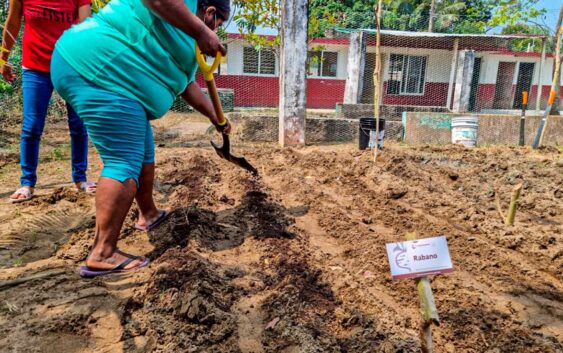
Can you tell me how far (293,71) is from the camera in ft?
22.7

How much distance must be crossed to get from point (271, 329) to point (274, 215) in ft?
4.91

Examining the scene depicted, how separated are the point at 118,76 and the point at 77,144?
5.22ft

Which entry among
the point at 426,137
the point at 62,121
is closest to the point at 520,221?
the point at 426,137

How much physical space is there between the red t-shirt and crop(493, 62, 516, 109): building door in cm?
2246

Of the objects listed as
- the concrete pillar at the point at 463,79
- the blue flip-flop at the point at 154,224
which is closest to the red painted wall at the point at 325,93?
the concrete pillar at the point at 463,79

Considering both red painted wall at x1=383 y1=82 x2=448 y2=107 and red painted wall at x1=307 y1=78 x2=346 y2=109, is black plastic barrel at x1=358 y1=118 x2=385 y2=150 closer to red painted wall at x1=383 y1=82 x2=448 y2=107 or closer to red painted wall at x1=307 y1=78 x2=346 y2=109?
red painted wall at x1=307 y1=78 x2=346 y2=109

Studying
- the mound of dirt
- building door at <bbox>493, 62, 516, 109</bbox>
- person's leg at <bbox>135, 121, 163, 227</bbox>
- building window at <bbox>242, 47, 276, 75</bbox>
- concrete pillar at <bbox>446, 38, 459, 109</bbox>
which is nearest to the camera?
the mound of dirt

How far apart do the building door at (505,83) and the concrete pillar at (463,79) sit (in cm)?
658

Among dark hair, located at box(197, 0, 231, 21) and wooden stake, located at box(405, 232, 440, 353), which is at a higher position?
dark hair, located at box(197, 0, 231, 21)

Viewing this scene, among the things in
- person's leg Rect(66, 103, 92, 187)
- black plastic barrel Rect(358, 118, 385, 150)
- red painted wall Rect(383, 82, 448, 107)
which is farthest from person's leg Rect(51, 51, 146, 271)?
red painted wall Rect(383, 82, 448, 107)

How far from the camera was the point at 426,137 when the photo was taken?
26.6ft

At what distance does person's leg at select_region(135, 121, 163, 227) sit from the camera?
8.17 ft

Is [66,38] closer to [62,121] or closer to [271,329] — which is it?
[271,329]

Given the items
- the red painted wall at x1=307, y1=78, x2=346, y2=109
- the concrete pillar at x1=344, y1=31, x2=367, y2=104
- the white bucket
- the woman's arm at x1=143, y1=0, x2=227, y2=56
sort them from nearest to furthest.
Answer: the woman's arm at x1=143, y1=0, x2=227, y2=56 < the white bucket < the concrete pillar at x1=344, y1=31, x2=367, y2=104 < the red painted wall at x1=307, y1=78, x2=346, y2=109
